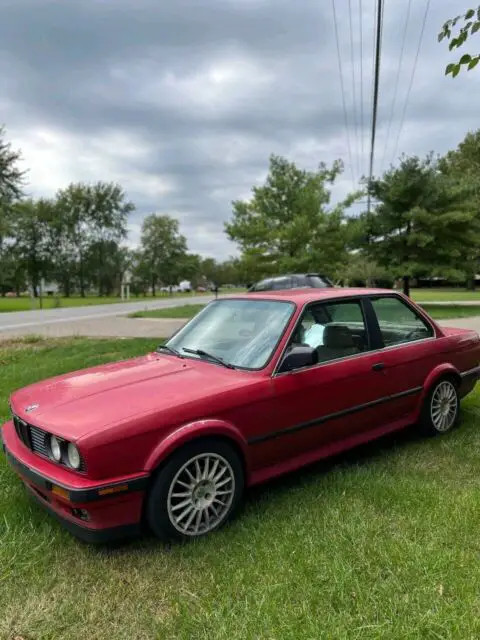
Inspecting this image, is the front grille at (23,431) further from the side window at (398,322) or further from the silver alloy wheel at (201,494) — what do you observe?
the side window at (398,322)

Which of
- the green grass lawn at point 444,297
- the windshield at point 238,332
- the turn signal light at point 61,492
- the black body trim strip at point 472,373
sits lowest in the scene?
the green grass lawn at point 444,297

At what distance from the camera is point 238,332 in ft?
13.0

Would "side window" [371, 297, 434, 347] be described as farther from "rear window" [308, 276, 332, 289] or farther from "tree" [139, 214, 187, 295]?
"tree" [139, 214, 187, 295]

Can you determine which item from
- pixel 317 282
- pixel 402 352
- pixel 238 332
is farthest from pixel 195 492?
pixel 317 282

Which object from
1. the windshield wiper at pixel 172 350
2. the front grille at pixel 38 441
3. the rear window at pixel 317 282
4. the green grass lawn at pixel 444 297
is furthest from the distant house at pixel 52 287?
the front grille at pixel 38 441

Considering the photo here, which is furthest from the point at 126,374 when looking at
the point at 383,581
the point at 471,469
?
the point at 471,469

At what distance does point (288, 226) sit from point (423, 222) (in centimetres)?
567

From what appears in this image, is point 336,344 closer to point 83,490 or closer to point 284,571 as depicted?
point 284,571

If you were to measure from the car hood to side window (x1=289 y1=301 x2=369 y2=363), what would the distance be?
Result: 688 millimetres

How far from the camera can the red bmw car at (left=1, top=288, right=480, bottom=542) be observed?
2805mm

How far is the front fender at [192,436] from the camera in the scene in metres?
2.84

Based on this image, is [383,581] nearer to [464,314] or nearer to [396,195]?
[464,314]

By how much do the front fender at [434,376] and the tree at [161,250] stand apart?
280 ft

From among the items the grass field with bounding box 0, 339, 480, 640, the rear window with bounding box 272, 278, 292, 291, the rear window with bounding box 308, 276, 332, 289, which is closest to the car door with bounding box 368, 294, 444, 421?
the grass field with bounding box 0, 339, 480, 640
